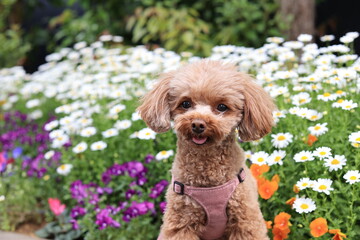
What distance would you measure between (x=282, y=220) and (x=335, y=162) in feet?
1.45

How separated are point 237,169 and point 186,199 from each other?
31 cm

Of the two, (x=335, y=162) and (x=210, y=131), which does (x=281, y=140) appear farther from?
(x=210, y=131)

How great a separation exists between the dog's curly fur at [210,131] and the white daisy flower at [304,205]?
25 centimetres

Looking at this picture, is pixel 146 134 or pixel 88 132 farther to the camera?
pixel 88 132

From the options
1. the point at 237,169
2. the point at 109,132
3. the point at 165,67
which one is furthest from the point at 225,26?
the point at 237,169

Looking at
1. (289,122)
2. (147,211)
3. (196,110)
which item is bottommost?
(147,211)

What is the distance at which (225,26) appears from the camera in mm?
6469

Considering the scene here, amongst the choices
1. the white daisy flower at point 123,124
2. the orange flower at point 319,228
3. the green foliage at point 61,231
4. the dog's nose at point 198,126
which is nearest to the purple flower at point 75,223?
the green foliage at point 61,231

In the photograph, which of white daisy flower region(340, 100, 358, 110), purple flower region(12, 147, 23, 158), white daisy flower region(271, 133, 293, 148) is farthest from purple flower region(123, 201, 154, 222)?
purple flower region(12, 147, 23, 158)

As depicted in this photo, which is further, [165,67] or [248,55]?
[165,67]

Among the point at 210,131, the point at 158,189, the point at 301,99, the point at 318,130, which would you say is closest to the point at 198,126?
the point at 210,131

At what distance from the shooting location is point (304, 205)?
2.62 metres

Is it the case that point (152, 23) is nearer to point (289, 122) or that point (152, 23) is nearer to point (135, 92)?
point (135, 92)

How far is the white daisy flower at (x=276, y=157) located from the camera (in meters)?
2.85
